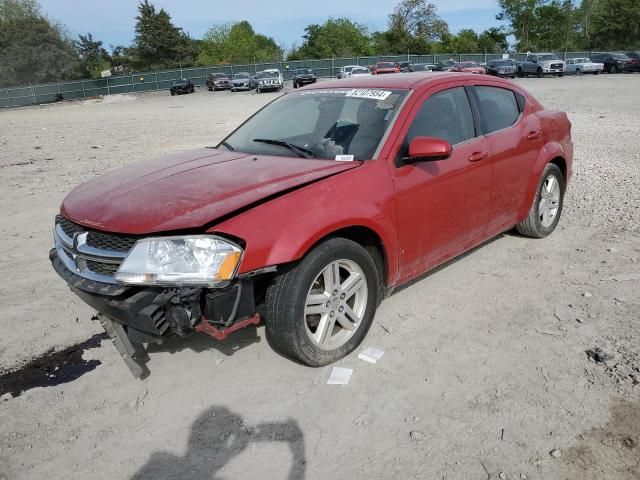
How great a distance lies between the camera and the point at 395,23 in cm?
8931

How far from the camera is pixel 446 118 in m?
4.05

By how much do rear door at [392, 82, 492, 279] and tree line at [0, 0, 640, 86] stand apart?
65401 mm

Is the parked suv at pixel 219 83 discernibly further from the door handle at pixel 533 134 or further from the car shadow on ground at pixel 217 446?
the car shadow on ground at pixel 217 446

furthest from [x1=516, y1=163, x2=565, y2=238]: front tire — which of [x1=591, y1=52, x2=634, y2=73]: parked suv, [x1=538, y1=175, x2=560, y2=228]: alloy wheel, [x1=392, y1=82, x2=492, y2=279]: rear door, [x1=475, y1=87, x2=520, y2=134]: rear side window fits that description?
[x1=591, y1=52, x2=634, y2=73]: parked suv

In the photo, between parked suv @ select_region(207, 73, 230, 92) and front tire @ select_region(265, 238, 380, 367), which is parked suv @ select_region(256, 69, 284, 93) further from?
front tire @ select_region(265, 238, 380, 367)

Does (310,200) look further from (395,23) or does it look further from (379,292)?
(395,23)

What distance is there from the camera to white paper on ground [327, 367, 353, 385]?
10.5ft

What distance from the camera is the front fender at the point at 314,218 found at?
9.29 ft

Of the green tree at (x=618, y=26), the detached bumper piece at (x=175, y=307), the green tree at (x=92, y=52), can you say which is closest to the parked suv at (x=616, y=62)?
the green tree at (x=618, y=26)

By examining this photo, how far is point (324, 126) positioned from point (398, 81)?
2.24 ft

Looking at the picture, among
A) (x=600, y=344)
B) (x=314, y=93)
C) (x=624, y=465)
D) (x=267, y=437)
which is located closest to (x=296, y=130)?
(x=314, y=93)

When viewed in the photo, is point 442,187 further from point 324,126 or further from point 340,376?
point 340,376

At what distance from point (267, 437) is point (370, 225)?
1.39 metres

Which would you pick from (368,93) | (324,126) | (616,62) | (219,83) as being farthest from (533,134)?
(616,62)
